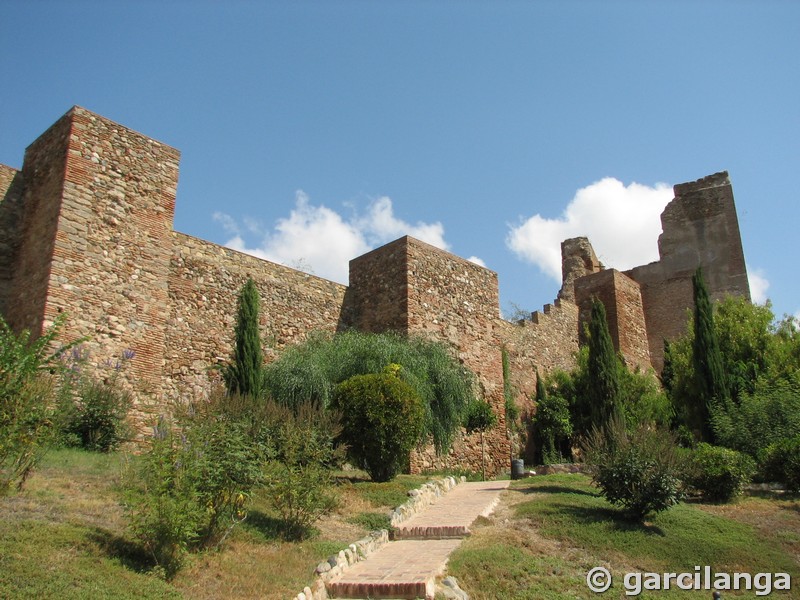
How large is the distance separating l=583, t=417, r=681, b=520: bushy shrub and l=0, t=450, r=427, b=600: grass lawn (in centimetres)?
372

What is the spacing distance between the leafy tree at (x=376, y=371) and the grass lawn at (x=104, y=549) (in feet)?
14.2

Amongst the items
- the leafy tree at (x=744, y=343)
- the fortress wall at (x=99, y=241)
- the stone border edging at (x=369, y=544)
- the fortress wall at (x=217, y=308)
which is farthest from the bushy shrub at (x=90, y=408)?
the leafy tree at (x=744, y=343)

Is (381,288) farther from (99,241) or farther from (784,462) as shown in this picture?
(784,462)

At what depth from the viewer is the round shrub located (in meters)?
12.8

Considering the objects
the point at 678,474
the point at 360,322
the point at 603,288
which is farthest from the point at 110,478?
the point at 603,288

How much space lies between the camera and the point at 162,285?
13492mm

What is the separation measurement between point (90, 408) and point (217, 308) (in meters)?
4.67

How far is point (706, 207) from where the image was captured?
31.3 m

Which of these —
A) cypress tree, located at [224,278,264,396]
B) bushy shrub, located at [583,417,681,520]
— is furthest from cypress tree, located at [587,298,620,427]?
cypress tree, located at [224,278,264,396]

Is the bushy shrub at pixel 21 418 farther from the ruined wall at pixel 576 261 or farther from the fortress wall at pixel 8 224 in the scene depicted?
the ruined wall at pixel 576 261

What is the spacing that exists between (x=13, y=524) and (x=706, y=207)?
3084 cm

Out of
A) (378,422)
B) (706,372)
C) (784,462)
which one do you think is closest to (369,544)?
(378,422)

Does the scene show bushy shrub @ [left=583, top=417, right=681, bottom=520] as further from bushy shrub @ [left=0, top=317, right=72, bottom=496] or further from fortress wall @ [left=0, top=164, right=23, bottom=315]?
fortress wall @ [left=0, top=164, right=23, bottom=315]

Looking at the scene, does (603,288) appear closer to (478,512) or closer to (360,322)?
(360,322)
